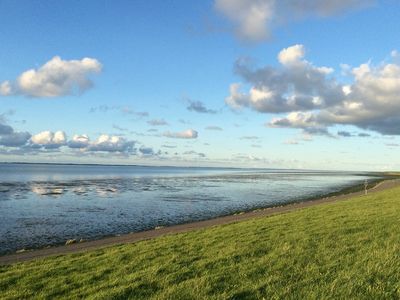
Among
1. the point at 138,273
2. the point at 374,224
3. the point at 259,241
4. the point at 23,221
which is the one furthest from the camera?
the point at 23,221

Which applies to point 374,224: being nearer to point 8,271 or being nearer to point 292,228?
point 292,228

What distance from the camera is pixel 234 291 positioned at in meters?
8.81

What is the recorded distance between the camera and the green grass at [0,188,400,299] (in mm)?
8812

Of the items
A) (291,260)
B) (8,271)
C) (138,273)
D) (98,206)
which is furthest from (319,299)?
(98,206)

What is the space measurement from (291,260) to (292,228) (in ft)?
26.1

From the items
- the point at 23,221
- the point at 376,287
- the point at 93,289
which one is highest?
the point at 376,287

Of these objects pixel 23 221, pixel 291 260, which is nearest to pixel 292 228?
pixel 291 260

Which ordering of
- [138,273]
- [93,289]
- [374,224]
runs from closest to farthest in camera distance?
1. [93,289]
2. [138,273]
3. [374,224]

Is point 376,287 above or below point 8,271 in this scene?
above

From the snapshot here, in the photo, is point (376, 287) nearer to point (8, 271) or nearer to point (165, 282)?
point (165, 282)

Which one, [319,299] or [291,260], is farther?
[291,260]

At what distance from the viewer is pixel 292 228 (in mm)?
19266

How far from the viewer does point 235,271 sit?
1066 cm

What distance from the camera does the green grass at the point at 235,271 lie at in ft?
28.9
